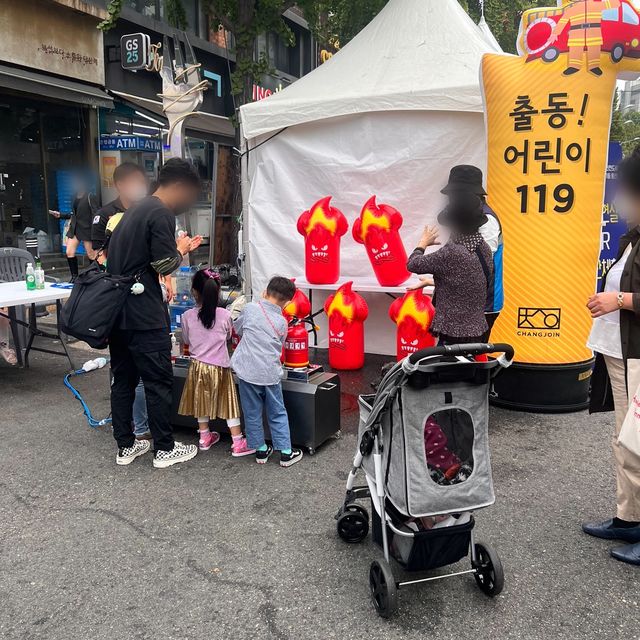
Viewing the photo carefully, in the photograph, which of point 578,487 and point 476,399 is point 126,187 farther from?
point 578,487

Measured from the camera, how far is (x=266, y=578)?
9.25 ft

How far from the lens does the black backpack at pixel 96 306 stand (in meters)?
3.57

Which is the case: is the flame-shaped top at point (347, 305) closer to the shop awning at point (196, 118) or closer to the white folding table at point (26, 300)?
the white folding table at point (26, 300)

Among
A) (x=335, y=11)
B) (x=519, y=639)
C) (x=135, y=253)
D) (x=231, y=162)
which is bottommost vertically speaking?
(x=519, y=639)

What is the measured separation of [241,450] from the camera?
13.6 feet

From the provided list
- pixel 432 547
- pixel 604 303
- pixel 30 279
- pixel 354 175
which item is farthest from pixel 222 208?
pixel 432 547

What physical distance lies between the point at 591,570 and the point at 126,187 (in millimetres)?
4312

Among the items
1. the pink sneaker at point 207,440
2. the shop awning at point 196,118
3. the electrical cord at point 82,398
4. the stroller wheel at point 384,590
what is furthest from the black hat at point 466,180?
the shop awning at point 196,118

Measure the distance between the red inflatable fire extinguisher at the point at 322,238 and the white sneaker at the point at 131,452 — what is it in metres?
2.69

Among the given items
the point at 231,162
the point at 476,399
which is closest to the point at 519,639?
the point at 476,399

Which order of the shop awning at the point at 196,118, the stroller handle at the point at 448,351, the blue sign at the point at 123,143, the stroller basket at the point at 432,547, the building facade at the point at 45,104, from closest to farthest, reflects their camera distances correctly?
the stroller handle at the point at 448,351, the stroller basket at the point at 432,547, the building facade at the point at 45,104, the blue sign at the point at 123,143, the shop awning at the point at 196,118

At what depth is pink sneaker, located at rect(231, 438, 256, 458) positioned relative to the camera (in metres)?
4.15

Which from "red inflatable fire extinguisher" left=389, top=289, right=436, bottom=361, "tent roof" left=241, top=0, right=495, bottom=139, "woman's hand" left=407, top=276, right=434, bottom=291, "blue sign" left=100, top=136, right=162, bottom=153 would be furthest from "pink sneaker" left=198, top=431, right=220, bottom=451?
"blue sign" left=100, top=136, right=162, bottom=153

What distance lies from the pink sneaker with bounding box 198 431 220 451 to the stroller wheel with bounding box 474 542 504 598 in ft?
7.08
